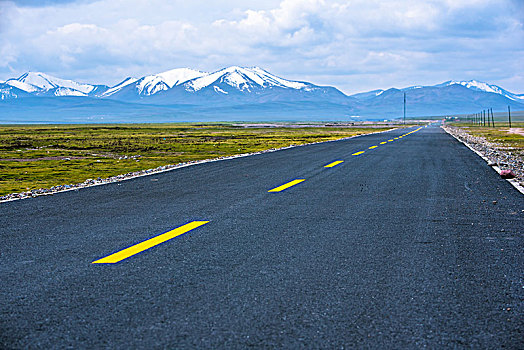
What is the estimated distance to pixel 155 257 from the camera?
5.68m

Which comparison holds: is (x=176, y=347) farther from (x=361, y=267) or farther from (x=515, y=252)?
(x=515, y=252)

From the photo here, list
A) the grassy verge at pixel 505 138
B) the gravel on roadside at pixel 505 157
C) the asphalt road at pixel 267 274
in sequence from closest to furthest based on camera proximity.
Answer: the asphalt road at pixel 267 274, the gravel on roadside at pixel 505 157, the grassy verge at pixel 505 138

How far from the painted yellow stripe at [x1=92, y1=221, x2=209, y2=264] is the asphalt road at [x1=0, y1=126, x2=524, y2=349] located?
0.13 m

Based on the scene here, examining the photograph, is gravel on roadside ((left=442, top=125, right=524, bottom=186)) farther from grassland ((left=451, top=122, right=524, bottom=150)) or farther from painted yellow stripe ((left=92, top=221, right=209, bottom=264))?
painted yellow stripe ((left=92, top=221, right=209, bottom=264))

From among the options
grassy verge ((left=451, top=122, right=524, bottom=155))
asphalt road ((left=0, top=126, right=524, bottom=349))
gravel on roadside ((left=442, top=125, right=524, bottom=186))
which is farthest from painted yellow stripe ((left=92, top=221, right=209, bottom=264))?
grassy verge ((left=451, top=122, right=524, bottom=155))

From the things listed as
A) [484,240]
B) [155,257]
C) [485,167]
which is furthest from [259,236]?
[485,167]

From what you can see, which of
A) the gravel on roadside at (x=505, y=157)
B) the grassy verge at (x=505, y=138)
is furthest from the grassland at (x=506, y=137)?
the gravel on roadside at (x=505, y=157)

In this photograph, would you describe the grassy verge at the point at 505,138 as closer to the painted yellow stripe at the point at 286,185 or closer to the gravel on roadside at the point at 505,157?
the gravel on roadside at the point at 505,157

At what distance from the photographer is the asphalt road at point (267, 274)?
3.78 meters

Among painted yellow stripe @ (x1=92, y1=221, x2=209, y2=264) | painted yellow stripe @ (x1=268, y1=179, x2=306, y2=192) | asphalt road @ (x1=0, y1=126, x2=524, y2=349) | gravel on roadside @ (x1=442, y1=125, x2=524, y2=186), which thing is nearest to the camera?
asphalt road @ (x1=0, y1=126, x2=524, y2=349)

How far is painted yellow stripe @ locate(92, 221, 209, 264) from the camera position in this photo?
18.4 feet

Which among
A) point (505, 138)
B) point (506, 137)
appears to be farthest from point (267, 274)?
point (506, 137)

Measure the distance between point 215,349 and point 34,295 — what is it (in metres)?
1.76

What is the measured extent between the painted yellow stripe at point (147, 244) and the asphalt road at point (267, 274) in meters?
0.13
